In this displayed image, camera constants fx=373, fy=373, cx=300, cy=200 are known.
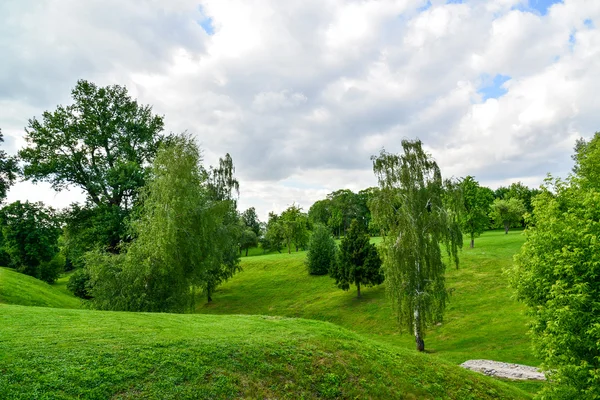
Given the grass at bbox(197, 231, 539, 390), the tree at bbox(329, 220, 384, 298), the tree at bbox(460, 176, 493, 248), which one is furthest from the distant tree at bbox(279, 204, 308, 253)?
the tree at bbox(460, 176, 493, 248)

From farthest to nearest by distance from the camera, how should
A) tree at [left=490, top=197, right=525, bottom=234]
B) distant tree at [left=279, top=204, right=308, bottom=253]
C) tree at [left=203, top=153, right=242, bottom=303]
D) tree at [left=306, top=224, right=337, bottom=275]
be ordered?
1. distant tree at [left=279, top=204, right=308, bottom=253]
2. tree at [left=490, top=197, right=525, bottom=234]
3. tree at [left=306, top=224, right=337, bottom=275]
4. tree at [left=203, top=153, right=242, bottom=303]

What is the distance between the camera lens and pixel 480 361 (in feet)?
85.5

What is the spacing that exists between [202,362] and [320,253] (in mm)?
48416

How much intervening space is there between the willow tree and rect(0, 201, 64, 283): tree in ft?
129

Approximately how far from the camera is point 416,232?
28.3 meters

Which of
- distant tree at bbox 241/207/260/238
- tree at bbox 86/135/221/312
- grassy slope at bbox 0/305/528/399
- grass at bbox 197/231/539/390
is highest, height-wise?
distant tree at bbox 241/207/260/238

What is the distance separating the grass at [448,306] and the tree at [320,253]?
5.30ft

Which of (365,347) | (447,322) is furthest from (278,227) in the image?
(365,347)

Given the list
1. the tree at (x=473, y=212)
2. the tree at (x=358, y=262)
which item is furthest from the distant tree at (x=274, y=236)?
the tree at (x=473, y=212)

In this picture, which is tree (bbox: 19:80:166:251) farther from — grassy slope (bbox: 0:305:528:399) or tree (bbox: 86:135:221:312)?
grassy slope (bbox: 0:305:528:399)

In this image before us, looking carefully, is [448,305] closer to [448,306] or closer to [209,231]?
[448,306]

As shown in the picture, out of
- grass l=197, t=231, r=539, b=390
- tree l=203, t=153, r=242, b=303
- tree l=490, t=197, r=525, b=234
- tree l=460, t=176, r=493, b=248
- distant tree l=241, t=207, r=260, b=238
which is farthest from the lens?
distant tree l=241, t=207, r=260, b=238

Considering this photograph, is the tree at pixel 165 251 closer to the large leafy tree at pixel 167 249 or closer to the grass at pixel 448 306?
the large leafy tree at pixel 167 249

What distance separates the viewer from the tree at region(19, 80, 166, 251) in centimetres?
3769
